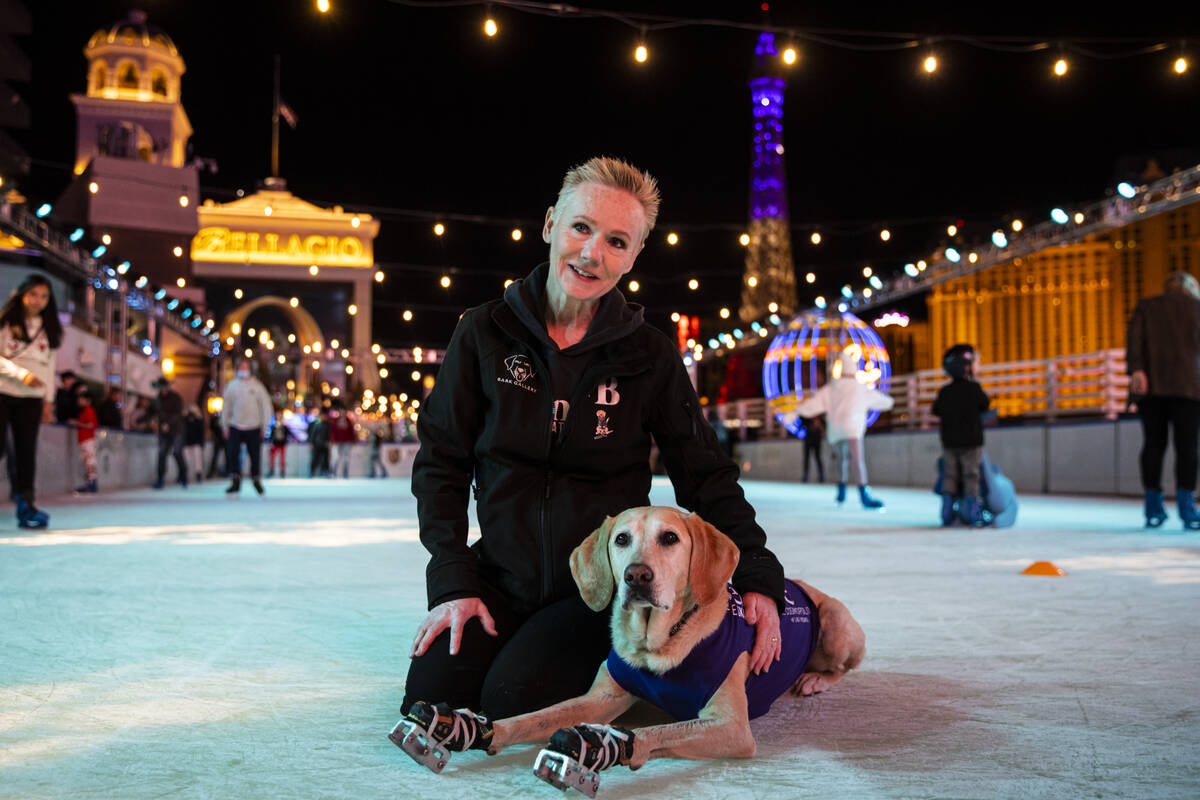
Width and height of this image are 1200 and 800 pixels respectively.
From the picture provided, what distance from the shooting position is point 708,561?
2203 mm

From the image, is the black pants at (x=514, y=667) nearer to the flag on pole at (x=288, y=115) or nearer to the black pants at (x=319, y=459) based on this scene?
the black pants at (x=319, y=459)

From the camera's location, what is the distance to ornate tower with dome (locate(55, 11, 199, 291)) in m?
36.2

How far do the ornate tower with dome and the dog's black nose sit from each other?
3604 centimetres

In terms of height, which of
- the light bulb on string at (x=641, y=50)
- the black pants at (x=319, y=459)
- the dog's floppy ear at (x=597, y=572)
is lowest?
the black pants at (x=319, y=459)

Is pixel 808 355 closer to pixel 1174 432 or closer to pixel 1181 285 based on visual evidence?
pixel 1181 285

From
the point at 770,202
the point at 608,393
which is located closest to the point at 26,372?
the point at 608,393

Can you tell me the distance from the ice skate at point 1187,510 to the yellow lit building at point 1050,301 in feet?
262

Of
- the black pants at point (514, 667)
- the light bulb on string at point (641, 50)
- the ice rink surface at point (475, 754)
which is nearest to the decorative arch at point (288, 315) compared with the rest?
the light bulb on string at point (641, 50)

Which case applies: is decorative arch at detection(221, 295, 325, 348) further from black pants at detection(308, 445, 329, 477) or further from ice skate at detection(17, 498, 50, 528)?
ice skate at detection(17, 498, 50, 528)

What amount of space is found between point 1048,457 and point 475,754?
15469 millimetres

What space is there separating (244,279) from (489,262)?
1567cm

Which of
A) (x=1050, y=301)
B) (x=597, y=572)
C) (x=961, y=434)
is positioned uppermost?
(x=1050, y=301)

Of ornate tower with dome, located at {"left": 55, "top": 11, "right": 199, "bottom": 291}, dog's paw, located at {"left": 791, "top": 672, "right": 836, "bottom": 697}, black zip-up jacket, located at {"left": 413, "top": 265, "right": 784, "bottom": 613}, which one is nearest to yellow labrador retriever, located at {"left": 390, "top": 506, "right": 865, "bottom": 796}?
black zip-up jacket, located at {"left": 413, "top": 265, "right": 784, "bottom": 613}

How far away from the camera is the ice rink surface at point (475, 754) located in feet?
6.56
